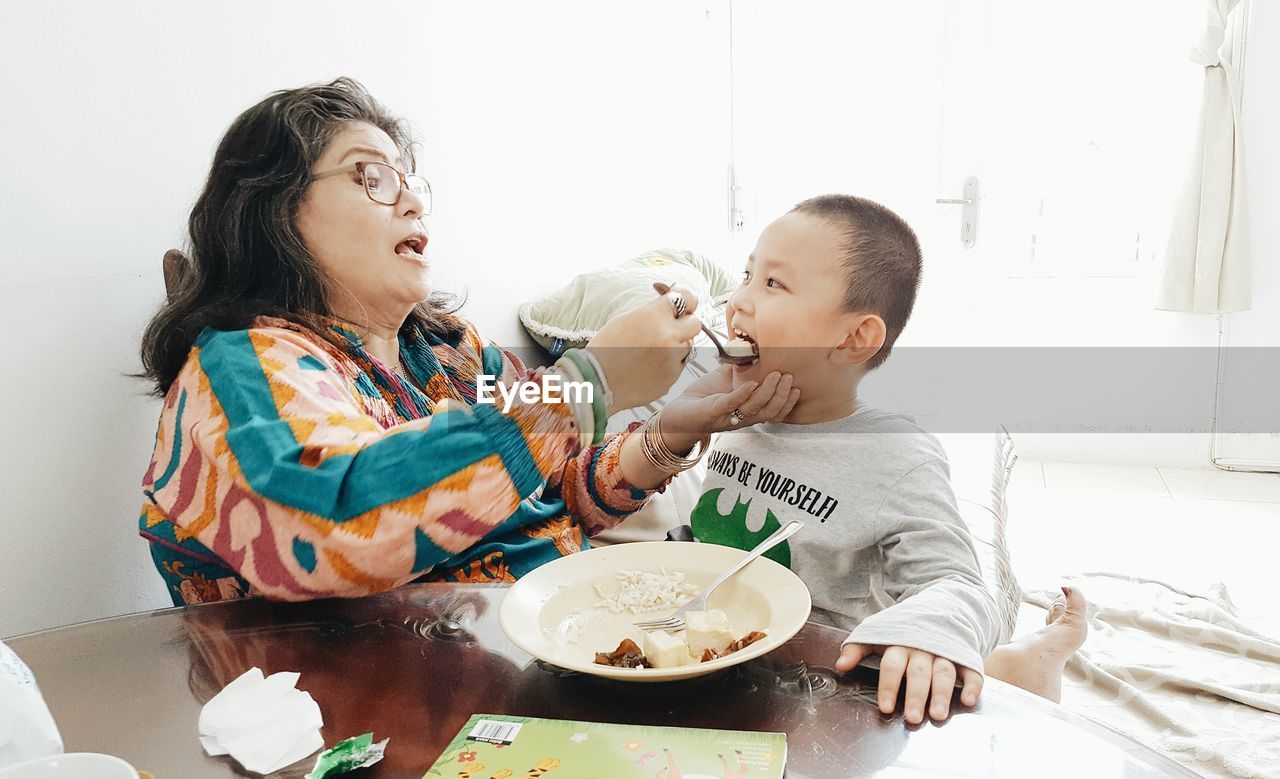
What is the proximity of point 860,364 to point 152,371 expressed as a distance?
3.40 feet

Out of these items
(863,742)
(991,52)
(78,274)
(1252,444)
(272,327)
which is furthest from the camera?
(1252,444)

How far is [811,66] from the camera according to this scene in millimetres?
4133

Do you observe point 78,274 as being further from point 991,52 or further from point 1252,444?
point 1252,444

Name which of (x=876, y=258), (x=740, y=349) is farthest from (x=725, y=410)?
(x=876, y=258)

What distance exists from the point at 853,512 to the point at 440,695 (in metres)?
0.64

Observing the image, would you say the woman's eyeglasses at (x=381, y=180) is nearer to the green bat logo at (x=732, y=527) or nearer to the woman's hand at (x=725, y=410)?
the woman's hand at (x=725, y=410)

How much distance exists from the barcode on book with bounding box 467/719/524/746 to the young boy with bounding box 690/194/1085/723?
1.78 feet

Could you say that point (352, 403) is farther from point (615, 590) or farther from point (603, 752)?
point (603, 752)

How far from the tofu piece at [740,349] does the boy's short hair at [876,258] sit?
16cm

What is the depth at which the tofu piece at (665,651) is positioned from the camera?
772 mm

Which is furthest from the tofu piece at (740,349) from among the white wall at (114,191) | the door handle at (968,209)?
the door handle at (968,209)

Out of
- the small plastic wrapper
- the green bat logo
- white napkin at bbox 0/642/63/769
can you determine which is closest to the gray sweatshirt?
the green bat logo

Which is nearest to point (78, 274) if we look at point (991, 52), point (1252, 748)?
point (1252, 748)

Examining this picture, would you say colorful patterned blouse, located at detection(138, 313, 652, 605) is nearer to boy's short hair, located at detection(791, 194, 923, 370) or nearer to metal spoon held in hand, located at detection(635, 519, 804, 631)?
metal spoon held in hand, located at detection(635, 519, 804, 631)
